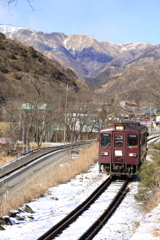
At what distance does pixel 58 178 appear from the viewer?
16516mm

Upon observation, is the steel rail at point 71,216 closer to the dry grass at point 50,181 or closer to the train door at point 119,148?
the train door at point 119,148

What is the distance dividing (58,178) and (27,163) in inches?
458

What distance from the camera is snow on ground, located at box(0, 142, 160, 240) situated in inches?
332

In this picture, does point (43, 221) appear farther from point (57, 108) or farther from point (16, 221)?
point (57, 108)

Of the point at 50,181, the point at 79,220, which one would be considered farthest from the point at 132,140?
the point at 79,220

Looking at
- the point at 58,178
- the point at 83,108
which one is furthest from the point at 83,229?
the point at 83,108

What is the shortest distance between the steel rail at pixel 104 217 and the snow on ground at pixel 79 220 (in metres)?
0.15

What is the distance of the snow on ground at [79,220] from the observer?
8438mm

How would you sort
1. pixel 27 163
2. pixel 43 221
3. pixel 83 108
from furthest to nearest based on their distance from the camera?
pixel 83 108
pixel 27 163
pixel 43 221

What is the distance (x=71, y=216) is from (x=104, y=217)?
1070 mm

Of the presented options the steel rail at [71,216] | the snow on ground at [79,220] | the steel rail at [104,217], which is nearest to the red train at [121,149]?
the snow on ground at [79,220]

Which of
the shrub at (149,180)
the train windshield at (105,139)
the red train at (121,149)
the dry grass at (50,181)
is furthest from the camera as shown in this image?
the train windshield at (105,139)

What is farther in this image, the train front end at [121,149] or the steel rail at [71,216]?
the train front end at [121,149]

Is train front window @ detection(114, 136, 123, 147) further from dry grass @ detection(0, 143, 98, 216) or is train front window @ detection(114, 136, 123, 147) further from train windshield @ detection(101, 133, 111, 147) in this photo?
dry grass @ detection(0, 143, 98, 216)
